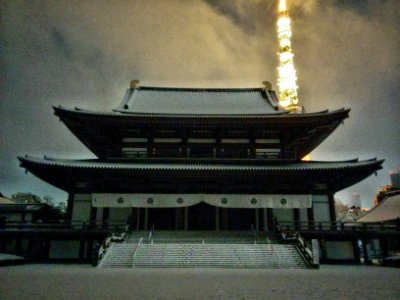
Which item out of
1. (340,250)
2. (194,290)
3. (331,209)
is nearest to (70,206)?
(194,290)

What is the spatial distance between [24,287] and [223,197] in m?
13.7

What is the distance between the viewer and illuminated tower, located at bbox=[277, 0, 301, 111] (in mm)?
81312

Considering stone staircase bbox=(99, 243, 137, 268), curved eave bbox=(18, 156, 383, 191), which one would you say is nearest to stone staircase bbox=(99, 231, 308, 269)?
stone staircase bbox=(99, 243, 137, 268)

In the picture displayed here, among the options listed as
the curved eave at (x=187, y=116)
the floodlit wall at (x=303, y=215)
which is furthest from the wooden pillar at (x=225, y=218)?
the curved eave at (x=187, y=116)

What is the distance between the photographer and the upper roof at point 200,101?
26516 mm

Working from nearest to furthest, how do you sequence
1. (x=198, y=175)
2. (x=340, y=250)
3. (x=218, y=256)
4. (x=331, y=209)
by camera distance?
(x=218, y=256) → (x=198, y=175) → (x=340, y=250) → (x=331, y=209)

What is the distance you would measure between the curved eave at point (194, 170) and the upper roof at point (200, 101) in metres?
5.99

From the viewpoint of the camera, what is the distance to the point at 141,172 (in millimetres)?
19812

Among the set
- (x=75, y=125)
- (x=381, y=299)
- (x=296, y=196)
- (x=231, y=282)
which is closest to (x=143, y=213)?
(x=75, y=125)

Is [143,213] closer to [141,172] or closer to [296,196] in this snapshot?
[141,172]

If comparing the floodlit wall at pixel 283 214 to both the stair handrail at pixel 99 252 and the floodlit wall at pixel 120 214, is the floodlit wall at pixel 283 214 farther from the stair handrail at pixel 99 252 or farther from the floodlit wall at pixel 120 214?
the stair handrail at pixel 99 252

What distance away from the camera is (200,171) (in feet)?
64.8

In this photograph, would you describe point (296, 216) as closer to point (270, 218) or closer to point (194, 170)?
point (270, 218)

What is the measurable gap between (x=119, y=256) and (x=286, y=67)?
7614 centimetres
